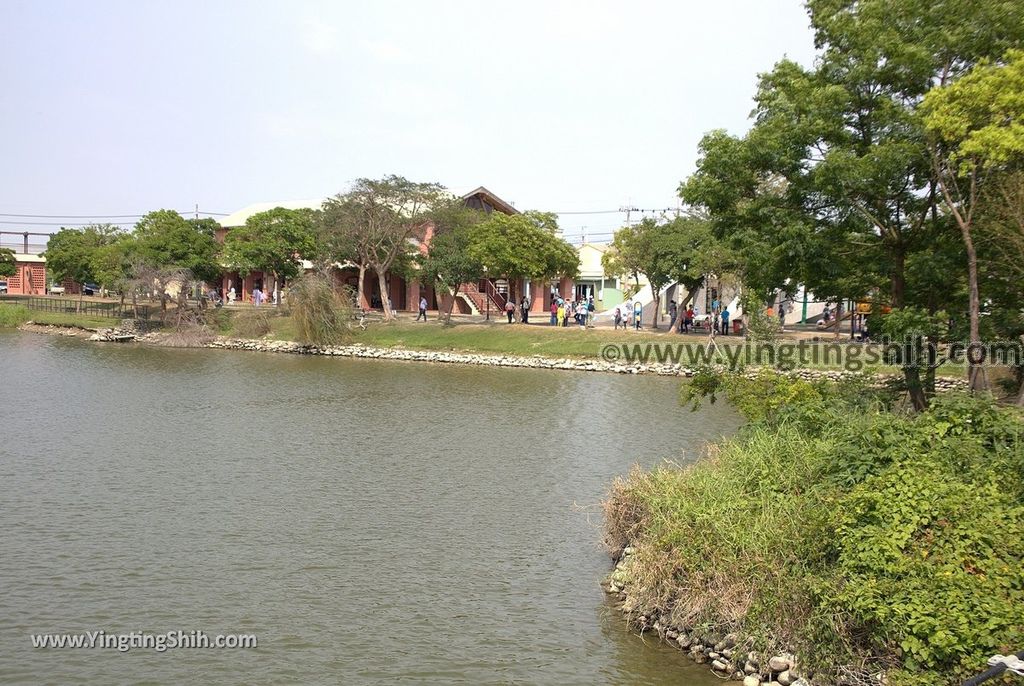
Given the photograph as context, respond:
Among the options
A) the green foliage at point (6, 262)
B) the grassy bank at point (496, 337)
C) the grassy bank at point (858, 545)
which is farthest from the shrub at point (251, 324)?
the grassy bank at point (858, 545)

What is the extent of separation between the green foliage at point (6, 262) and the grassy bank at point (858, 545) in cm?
7296

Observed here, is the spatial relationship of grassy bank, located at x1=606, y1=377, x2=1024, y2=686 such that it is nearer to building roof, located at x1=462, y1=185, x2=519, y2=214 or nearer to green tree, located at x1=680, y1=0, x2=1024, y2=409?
green tree, located at x1=680, y1=0, x2=1024, y2=409

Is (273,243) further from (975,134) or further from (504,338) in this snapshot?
(975,134)

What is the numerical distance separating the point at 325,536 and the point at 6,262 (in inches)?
2720

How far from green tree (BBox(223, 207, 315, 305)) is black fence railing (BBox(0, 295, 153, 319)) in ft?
22.4

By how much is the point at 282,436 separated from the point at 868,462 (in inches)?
664

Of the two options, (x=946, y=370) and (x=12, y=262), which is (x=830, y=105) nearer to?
(x=946, y=370)

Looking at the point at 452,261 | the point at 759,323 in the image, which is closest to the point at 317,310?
the point at 452,261

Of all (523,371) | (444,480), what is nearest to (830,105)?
(444,480)

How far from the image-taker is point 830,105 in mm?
17125

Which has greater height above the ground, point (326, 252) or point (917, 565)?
point (326, 252)

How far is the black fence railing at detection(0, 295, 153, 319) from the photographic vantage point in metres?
56.4

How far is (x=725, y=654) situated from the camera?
988 cm

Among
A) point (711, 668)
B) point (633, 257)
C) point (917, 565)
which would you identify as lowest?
point (711, 668)
